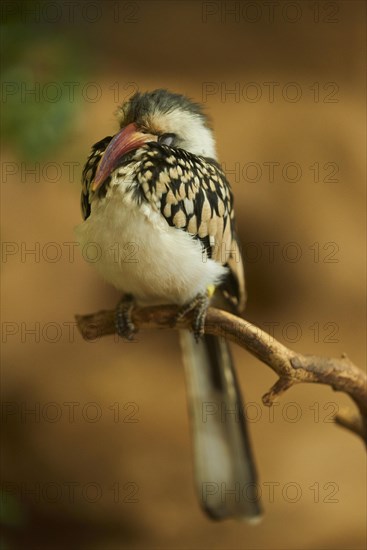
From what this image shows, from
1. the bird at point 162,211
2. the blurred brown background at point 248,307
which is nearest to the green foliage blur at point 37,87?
the blurred brown background at point 248,307

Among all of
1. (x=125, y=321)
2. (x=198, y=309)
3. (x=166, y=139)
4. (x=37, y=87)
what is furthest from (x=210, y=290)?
(x=37, y=87)

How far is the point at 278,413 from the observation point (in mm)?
1848

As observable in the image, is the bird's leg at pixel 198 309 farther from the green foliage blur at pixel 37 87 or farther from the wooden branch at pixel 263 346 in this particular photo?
the green foliage blur at pixel 37 87

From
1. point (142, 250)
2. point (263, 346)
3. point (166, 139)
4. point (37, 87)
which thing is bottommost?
point (263, 346)

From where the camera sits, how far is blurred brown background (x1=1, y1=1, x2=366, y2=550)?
1755 mm

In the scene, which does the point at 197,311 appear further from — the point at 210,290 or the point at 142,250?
the point at 142,250

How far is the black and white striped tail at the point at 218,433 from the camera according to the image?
1.21m

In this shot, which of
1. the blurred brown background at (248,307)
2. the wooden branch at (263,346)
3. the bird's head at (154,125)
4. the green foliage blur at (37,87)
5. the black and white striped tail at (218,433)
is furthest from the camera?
the blurred brown background at (248,307)

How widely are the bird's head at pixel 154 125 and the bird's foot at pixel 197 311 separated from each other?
0.77ft

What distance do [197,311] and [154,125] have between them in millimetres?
299

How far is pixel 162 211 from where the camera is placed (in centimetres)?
88

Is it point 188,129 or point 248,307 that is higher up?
point 188,129

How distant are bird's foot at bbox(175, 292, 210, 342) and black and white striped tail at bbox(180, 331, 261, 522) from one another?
0.18 m

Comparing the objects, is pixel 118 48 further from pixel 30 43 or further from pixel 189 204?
pixel 189 204
